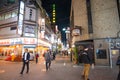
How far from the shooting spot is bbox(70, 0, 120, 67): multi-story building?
1645 centimetres

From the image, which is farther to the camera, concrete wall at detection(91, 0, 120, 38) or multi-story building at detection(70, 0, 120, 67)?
concrete wall at detection(91, 0, 120, 38)

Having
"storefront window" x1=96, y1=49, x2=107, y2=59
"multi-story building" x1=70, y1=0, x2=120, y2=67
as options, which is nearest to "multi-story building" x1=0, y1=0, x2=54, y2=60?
"multi-story building" x1=70, y1=0, x2=120, y2=67

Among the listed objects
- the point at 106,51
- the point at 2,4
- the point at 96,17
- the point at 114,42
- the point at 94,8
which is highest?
the point at 2,4

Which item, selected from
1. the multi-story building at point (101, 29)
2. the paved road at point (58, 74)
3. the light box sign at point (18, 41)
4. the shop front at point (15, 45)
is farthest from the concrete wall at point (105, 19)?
the shop front at point (15, 45)

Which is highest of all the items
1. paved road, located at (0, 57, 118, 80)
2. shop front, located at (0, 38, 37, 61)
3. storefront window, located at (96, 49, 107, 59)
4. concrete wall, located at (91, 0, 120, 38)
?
concrete wall, located at (91, 0, 120, 38)

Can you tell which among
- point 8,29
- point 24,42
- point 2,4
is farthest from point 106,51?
point 2,4

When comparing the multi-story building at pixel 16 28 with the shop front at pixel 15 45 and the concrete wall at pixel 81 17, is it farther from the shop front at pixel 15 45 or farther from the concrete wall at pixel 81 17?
the concrete wall at pixel 81 17

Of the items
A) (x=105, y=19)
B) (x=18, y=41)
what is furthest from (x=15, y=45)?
(x=105, y=19)

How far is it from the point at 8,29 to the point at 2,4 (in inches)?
317

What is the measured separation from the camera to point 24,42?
30.5m

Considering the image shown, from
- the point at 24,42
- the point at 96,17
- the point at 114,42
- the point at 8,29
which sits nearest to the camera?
the point at 114,42

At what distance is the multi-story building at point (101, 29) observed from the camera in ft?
54.0

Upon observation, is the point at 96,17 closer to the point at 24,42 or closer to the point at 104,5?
the point at 104,5

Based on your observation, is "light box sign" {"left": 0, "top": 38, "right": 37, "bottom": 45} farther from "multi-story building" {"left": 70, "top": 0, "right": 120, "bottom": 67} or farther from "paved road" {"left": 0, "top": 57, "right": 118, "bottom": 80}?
"paved road" {"left": 0, "top": 57, "right": 118, "bottom": 80}
